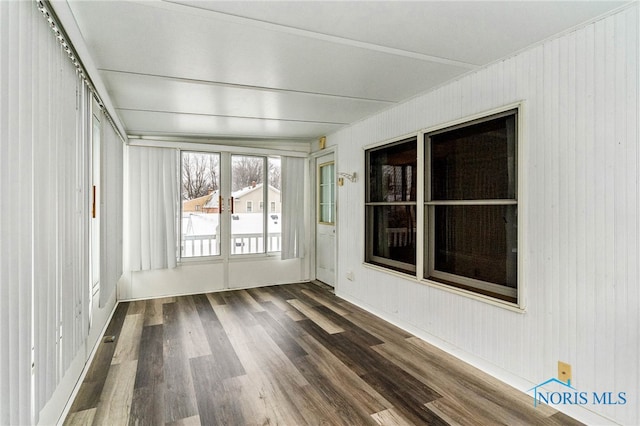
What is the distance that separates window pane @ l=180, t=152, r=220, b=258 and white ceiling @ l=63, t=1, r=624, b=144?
153 cm

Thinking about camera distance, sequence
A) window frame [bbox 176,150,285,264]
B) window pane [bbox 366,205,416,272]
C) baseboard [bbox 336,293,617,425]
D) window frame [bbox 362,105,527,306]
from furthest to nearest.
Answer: window frame [bbox 176,150,285,264], window pane [bbox 366,205,416,272], window frame [bbox 362,105,527,306], baseboard [bbox 336,293,617,425]

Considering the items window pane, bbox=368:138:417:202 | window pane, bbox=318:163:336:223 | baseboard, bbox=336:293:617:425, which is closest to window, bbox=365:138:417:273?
window pane, bbox=368:138:417:202

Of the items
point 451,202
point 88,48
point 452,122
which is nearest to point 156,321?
point 88,48

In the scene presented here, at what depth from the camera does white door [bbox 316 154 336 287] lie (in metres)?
5.27

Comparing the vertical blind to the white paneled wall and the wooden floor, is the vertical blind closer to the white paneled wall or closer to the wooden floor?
the wooden floor

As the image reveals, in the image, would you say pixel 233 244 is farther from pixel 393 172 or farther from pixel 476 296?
pixel 476 296

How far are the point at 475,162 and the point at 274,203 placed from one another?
3.42 meters

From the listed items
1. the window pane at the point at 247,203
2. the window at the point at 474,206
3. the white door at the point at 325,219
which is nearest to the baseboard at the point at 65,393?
the window pane at the point at 247,203

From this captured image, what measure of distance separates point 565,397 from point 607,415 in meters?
0.22

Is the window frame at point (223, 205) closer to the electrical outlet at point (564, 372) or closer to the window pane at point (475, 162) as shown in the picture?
the window pane at point (475, 162)

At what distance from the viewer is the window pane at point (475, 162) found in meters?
2.49

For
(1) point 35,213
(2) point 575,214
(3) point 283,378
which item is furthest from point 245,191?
(2) point 575,214

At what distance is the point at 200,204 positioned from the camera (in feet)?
16.5

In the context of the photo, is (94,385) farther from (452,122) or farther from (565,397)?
(452,122)
